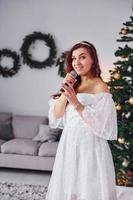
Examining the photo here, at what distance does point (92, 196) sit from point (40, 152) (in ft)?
8.36

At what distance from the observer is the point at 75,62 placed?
1922 mm

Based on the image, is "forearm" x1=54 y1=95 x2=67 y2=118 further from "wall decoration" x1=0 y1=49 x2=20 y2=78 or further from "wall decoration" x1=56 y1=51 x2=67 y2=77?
"wall decoration" x1=0 y1=49 x2=20 y2=78

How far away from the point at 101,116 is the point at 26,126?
334 cm

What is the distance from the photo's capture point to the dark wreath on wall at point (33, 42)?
5.28 metres

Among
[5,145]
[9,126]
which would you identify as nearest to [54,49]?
[9,126]

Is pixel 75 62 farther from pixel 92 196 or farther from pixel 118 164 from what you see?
pixel 118 164

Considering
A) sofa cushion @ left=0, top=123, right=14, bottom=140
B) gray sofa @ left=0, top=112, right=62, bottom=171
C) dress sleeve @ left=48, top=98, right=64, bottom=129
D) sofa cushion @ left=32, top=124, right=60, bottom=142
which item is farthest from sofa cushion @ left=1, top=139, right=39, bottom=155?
dress sleeve @ left=48, top=98, right=64, bottom=129

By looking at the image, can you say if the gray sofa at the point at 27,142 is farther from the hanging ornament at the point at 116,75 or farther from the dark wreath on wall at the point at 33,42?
the hanging ornament at the point at 116,75

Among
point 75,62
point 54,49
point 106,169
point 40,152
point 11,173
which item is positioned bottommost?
point 11,173

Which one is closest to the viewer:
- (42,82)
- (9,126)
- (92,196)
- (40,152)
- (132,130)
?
(92,196)

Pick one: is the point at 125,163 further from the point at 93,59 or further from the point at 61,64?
the point at 61,64

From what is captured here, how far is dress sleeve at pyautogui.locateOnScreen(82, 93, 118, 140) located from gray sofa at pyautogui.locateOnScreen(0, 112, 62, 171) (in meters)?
2.55

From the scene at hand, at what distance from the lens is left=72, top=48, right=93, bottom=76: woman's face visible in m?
1.92

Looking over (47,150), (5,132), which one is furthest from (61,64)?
(47,150)
